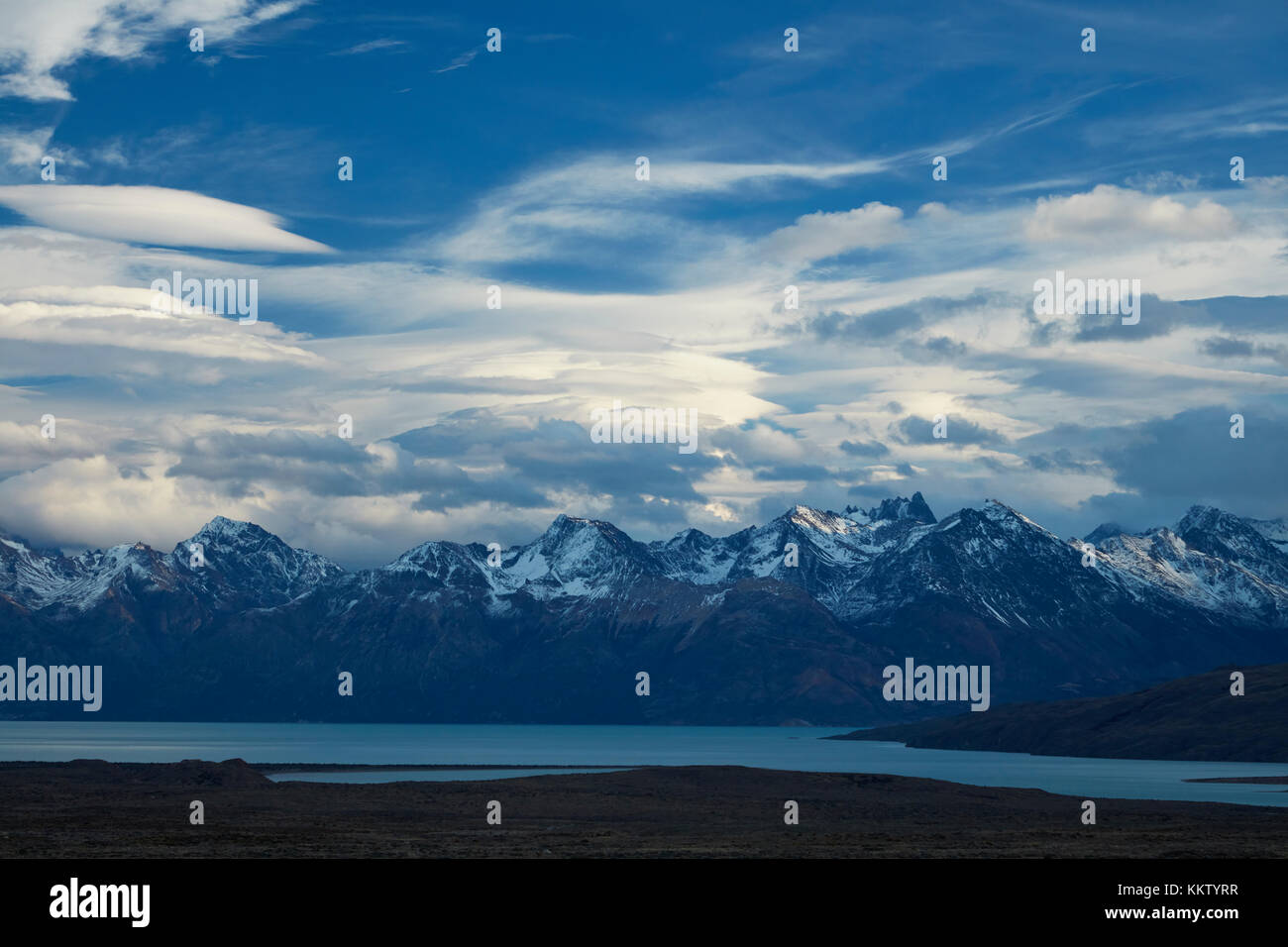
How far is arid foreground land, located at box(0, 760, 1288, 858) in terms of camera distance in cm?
7869

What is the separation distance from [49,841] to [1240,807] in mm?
106480

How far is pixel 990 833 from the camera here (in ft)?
312

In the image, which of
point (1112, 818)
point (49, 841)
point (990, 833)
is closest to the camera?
point (49, 841)

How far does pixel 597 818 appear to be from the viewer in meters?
112

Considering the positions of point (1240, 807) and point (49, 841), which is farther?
point (1240, 807)

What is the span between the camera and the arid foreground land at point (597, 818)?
258 ft
